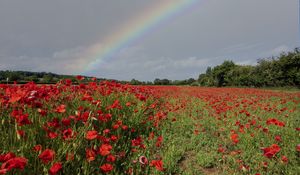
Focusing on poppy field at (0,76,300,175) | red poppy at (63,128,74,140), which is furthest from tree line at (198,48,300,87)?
red poppy at (63,128,74,140)

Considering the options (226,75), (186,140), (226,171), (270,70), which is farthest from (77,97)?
(226,75)

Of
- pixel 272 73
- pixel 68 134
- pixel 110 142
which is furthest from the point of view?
pixel 272 73

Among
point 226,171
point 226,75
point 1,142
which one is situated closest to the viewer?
point 1,142

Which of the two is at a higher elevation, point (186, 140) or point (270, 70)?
point (270, 70)

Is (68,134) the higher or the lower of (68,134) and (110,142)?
the higher

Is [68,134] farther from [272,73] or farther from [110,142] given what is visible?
[272,73]

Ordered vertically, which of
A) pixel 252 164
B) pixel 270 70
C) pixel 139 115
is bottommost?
pixel 252 164

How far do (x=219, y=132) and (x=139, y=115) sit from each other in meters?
1.59

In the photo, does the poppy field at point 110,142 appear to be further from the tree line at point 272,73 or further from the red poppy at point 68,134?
the tree line at point 272,73

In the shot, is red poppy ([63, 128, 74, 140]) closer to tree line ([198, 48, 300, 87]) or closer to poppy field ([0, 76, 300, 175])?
poppy field ([0, 76, 300, 175])

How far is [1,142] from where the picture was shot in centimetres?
213

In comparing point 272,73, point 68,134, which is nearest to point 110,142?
point 68,134

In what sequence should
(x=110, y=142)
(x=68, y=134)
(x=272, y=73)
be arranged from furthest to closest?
(x=272, y=73) < (x=110, y=142) < (x=68, y=134)

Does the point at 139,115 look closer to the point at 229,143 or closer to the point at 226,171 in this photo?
the point at 229,143
